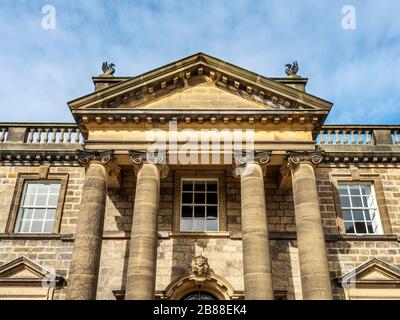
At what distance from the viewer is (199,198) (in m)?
16.7

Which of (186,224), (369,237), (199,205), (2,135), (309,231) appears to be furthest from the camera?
(2,135)

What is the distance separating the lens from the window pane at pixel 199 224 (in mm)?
16156

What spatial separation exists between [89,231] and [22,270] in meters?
3.65

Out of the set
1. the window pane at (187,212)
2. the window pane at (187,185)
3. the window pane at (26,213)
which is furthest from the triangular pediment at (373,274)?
the window pane at (26,213)

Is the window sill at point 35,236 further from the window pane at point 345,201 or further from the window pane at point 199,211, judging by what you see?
the window pane at point 345,201

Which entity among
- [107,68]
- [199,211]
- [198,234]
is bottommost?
[198,234]

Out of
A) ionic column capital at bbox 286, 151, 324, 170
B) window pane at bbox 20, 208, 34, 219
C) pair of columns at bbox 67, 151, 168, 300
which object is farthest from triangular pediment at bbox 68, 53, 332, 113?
window pane at bbox 20, 208, 34, 219

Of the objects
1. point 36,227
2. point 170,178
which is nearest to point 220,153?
point 170,178

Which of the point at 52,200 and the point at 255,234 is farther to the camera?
the point at 52,200

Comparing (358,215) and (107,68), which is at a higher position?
(107,68)

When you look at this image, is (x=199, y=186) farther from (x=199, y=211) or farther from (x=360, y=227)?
(x=360, y=227)

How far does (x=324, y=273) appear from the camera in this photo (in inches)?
494

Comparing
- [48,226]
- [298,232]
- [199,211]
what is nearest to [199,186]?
[199,211]

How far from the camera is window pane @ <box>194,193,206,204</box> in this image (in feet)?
54.6
